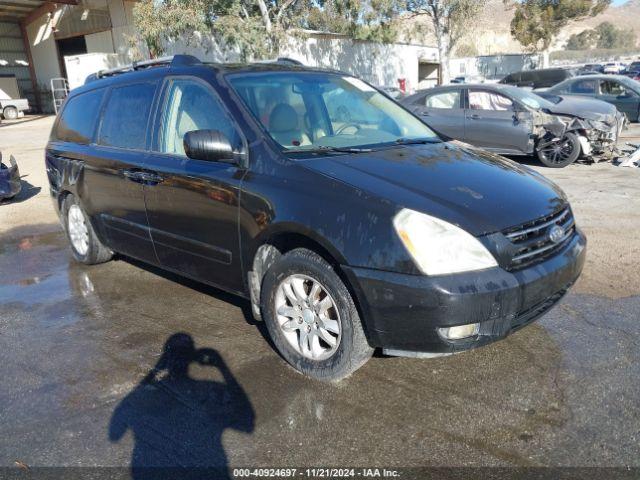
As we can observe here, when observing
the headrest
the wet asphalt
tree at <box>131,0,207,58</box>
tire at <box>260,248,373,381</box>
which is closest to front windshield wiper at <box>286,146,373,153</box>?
the headrest

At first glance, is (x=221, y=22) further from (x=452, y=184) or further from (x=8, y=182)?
(x=452, y=184)

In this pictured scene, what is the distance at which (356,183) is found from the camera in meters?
2.98

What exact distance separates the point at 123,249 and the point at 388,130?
2517 mm

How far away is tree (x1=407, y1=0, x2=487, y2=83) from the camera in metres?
29.3

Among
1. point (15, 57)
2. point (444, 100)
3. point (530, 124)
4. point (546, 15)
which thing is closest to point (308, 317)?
point (530, 124)

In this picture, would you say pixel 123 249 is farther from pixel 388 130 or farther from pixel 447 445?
pixel 447 445

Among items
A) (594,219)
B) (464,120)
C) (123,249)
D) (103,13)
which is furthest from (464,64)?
(123,249)

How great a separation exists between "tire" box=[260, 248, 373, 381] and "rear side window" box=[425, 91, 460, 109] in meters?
8.61

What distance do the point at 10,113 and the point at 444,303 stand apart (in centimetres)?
3452

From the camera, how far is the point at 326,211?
2.95 meters

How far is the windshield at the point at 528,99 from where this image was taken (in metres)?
10.1

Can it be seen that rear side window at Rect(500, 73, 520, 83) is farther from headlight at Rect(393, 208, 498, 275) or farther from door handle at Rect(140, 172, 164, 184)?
headlight at Rect(393, 208, 498, 275)

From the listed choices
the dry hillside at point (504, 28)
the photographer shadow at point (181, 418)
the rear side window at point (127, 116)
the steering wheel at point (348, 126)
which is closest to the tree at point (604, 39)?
the dry hillside at point (504, 28)

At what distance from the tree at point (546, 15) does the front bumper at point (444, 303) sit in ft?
147
